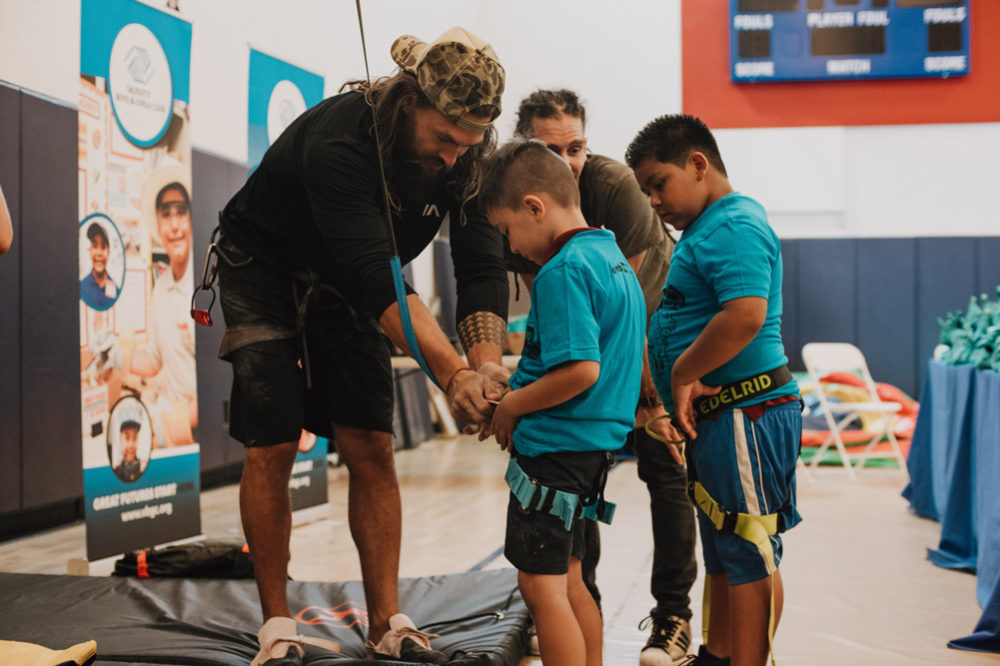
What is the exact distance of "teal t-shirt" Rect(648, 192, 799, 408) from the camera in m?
1.72

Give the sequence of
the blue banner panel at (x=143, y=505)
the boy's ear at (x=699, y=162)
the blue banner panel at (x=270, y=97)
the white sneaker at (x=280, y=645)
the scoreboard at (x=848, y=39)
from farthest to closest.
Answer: the scoreboard at (x=848, y=39)
the blue banner panel at (x=270, y=97)
the blue banner panel at (x=143, y=505)
the white sneaker at (x=280, y=645)
the boy's ear at (x=699, y=162)

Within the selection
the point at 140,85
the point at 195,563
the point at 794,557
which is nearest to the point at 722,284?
the point at 195,563

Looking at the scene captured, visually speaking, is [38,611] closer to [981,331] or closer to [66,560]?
[66,560]

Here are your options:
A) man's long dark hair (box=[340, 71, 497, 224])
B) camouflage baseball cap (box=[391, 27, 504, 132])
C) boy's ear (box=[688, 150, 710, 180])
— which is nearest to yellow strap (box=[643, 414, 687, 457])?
boy's ear (box=[688, 150, 710, 180])

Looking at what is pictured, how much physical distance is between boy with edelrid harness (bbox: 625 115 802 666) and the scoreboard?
21.5 ft

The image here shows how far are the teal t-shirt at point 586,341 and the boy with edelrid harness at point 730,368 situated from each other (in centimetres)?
16

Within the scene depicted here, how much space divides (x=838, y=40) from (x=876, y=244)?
1.84 m

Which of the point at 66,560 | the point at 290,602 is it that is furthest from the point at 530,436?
the point at 66,560

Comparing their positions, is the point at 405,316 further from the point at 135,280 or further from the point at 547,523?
the point at 135,280

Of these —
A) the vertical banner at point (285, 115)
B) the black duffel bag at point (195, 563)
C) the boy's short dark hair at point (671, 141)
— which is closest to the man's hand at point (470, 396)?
the boy's short dark hair at point (671, 141)

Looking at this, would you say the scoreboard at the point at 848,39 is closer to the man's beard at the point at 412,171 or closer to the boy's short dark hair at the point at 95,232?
the boy's short dark hair at the point at 95,232

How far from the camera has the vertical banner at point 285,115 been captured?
13.8 ft

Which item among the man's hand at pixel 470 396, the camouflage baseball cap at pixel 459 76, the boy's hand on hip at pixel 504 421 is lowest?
the boy's hand on hip at pixel 504 421

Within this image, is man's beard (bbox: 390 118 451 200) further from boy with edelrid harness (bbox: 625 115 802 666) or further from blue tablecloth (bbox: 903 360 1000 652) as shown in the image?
blue tablecloth (bbox: 903 360 1000 652)
